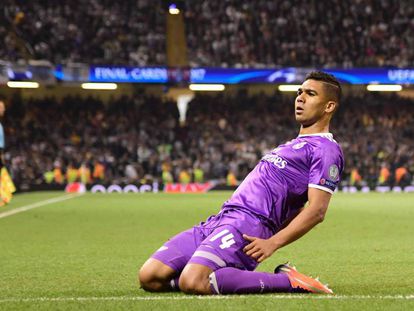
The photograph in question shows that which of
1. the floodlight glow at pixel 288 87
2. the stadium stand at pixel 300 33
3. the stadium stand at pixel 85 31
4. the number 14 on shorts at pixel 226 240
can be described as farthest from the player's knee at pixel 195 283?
the floodlight glow at pixel 288 87

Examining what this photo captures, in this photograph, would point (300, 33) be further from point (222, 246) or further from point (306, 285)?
point (222, 246)

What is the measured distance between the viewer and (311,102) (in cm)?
566

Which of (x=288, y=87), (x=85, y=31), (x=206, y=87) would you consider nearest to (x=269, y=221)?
(x=206, y=87)

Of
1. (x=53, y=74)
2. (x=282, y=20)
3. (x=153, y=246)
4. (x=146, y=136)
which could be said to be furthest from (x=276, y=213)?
(x=282, y=20)

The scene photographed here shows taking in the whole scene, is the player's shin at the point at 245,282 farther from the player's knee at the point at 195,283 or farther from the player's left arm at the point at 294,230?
the player's left arm at the point at 294,230

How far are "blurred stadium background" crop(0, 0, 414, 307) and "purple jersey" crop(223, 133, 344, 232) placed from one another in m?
24.1

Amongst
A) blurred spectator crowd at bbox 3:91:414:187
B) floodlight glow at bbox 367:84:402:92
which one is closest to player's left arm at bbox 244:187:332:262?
blurred spectator crowd at bbox 3:91:414:187

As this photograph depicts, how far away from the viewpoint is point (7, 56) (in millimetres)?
31500

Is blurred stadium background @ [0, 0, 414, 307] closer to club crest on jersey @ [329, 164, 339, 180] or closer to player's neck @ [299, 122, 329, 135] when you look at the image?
player's neck @ [299, 122, 329, 135]

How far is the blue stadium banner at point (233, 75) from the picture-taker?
105 feet

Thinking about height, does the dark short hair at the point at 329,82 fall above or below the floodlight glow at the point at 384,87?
above

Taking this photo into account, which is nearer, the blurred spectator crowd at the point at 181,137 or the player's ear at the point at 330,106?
the player's ear at the point at 330,106

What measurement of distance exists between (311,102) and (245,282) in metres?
1.37

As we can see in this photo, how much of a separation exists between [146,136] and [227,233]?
95.1 ft
